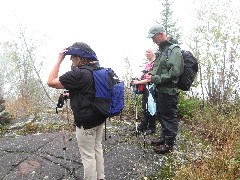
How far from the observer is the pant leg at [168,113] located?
5508 millimetres

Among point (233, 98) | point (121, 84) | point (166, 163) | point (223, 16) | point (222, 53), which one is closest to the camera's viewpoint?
point (121, 84)

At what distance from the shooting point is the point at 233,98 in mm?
8922

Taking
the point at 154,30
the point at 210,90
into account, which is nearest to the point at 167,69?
the point at 154,30

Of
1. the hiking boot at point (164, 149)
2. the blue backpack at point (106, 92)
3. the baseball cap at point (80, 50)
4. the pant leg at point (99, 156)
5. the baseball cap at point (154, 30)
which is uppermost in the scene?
the baseball cap at point (154, 30)

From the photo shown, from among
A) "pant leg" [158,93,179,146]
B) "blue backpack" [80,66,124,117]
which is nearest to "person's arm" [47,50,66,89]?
"blue backpack" [80,66,124,117]

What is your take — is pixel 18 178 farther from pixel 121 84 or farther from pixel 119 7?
pixel 119 7

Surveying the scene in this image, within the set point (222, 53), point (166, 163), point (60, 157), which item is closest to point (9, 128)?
point (60, 157)

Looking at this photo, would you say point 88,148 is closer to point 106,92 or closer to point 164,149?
point 106,92

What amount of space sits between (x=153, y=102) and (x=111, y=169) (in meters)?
1.78

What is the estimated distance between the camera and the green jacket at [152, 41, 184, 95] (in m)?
5.14

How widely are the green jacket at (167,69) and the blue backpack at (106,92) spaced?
4.16ft

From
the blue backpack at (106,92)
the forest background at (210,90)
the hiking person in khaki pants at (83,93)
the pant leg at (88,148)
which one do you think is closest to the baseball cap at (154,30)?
the blue backpack at (106,92)

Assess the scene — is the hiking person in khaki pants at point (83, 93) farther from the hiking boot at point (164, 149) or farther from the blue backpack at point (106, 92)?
the hiking boot at point (164, 149)

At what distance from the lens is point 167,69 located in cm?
539
